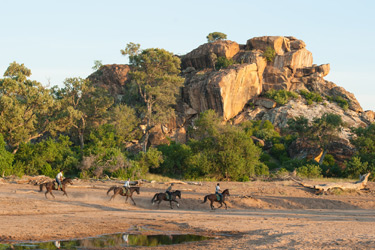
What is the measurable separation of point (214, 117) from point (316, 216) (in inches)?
1489

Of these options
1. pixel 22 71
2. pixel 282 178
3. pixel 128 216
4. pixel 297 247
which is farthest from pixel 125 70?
pixel 297 247

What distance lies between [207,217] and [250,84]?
1975 inches

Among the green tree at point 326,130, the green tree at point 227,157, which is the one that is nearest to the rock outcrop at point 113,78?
the green tree at point 227,157

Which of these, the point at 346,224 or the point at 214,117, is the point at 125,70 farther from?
the point at 346,224

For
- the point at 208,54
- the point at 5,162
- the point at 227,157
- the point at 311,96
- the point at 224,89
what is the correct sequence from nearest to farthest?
the point at 5,162 < the point at 227,157 < the point at 224,89 < the point at 311,96 < the point at 208,54

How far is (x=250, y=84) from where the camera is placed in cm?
6731

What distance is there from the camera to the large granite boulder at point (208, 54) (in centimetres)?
7162

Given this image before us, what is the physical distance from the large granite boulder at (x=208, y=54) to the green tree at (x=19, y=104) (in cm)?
3677

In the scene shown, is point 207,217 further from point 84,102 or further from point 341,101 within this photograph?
point 341,101

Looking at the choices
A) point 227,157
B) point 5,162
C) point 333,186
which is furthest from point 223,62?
point 5,162

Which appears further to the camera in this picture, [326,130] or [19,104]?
[326,130]

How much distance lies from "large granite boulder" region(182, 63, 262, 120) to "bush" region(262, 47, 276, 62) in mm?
4000

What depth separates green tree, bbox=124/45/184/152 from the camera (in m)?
54.8

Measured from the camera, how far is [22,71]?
4178 centimetres
